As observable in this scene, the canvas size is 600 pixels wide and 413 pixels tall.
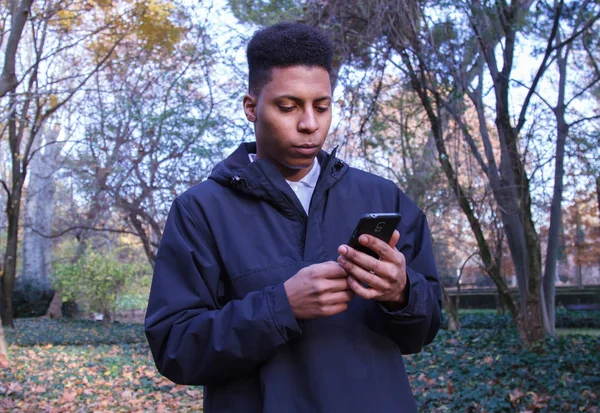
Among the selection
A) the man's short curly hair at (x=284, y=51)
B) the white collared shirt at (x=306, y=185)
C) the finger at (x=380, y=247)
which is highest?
the man's short curly hair at (x=284, y=51)

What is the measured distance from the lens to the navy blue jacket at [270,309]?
4.62 feet

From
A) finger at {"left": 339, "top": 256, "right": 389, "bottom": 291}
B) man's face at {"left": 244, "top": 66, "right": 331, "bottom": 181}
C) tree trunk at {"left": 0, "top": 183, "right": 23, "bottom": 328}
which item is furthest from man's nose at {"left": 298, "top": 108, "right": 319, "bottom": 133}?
tree trunk at {"left": 0, "top": 183, "right": 23, "bottom": 328}

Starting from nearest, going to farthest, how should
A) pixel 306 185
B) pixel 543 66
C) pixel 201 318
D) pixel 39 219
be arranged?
pixel 201 318
pixel 306 185
pixel 543 66
pixel 39 219

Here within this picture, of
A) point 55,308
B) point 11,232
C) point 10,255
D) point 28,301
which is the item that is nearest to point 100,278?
point 10,255

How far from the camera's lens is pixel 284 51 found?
5.46 ft

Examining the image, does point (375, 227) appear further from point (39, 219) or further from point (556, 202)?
point (39, 219)

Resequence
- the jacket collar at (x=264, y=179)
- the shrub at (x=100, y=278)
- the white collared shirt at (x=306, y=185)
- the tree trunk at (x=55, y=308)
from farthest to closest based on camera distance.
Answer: the tree trunk at (x=55, y=308), the shrub at (x=100, y=278), the white collared shirt at (x=306, y=185), the jacket collar at (x=264, y=179)

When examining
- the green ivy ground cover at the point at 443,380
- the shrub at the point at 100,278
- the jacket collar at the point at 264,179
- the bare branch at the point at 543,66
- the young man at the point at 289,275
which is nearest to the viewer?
the young man at the point at 289,275

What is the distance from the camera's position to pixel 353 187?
5.59ft

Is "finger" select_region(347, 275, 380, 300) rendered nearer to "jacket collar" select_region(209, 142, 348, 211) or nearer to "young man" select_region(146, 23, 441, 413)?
"young man" select_region(146, 23, 441, 413)

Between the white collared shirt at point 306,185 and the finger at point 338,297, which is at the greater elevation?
the white collared shirt at point 306,185

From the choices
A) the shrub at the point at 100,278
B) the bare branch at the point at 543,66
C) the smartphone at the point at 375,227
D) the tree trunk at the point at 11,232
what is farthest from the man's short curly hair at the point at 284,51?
the shrub at the point at 100,278

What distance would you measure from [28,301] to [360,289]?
80.8 ft

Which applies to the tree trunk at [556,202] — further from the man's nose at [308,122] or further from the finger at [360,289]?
the finger at [360,289]
